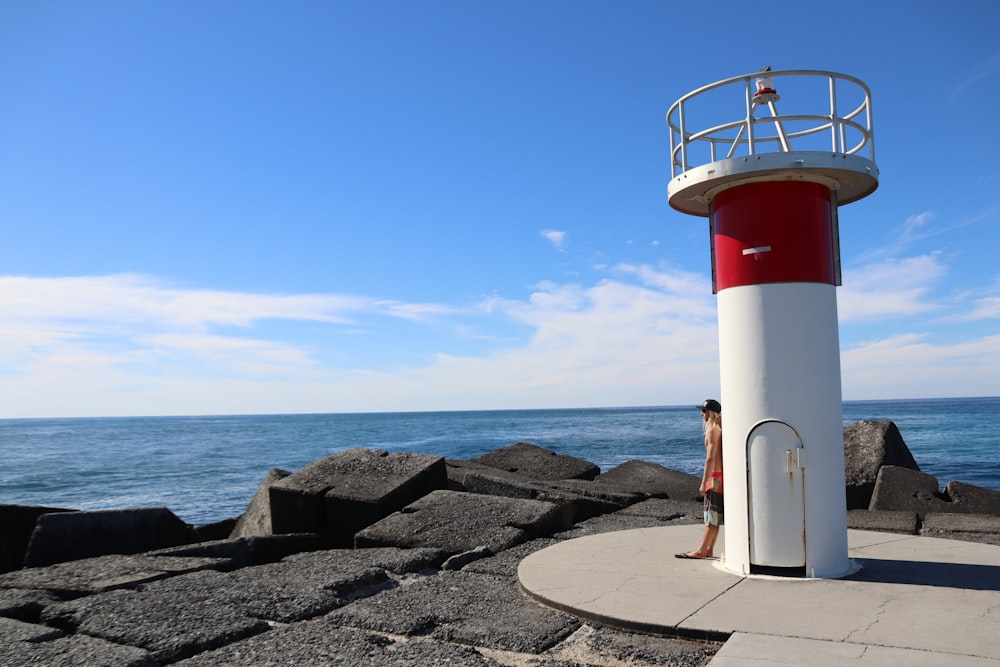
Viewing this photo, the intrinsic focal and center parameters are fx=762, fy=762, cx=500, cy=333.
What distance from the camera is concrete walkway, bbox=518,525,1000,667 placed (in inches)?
167

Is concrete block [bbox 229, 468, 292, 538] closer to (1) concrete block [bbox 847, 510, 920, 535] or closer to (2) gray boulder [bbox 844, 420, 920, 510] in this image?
(1) concrete block [bbox 847, 510, 920, 535]

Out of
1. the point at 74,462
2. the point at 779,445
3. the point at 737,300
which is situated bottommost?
the point at 74,462

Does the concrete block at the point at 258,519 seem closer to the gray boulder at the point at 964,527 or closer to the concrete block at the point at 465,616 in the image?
the concrete block at the point at 465,616

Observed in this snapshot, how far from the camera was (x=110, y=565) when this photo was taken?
6.84m

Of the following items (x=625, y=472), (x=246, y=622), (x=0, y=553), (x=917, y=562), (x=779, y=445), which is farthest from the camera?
(x=625, y=472)

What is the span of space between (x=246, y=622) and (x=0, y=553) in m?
5.23

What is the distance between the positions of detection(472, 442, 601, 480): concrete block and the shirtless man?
7.44 metres

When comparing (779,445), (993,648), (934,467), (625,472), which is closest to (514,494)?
(625,472)

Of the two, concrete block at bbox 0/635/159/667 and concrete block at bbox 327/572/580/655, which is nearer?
concrete block at bbox 0/635/159/667

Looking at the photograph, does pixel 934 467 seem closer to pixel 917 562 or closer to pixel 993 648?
pixel 917 562

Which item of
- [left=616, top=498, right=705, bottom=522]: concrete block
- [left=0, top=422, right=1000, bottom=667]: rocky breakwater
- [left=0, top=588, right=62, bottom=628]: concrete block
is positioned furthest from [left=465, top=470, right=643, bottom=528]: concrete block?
[left=0, top=588, right=62, bottom=628]: concrete block

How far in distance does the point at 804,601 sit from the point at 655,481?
8520 mm

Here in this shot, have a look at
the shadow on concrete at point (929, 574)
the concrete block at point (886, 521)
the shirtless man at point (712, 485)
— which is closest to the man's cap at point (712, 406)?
the shirtless man at point (712, 485)

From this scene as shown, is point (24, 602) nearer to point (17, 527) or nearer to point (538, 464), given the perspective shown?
point (17, 527)
